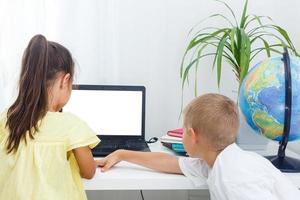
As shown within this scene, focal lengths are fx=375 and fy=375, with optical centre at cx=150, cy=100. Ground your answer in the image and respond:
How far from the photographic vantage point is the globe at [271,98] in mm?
1124

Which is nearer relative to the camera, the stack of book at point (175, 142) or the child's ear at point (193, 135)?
the child's ear at point (193, 135)

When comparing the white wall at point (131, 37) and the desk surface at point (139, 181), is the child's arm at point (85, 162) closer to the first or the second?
the desk surface at point (139, 181)

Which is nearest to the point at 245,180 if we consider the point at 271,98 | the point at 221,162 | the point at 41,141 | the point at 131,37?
the point at 221,162

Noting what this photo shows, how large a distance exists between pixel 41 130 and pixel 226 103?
1.69 ft

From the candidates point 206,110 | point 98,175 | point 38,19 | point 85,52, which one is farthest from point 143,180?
point 38,19

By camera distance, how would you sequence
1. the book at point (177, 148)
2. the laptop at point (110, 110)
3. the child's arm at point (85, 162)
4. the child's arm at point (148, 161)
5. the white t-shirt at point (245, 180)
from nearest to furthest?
the white t-shirt at point (245, 180), the child's arm at point (85, 162), the child's arm at point (148, 161), the book at point (177, 148), the laptop at point (110, 110)

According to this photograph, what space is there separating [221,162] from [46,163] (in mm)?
469

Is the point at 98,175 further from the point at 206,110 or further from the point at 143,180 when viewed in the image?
the point at 206,110

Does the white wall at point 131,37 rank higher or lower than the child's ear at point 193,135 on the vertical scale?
higher

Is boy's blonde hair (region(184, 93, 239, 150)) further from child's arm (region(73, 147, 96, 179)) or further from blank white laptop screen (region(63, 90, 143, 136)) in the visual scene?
blank white laptop screen (region(63, 90, 143, 136))

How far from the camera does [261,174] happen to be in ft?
3.17

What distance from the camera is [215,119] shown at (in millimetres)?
1020

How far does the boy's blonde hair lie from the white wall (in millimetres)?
700

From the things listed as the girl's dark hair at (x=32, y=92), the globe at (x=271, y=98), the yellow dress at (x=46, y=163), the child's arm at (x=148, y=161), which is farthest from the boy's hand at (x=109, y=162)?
the globe at (x=271, y=98)
